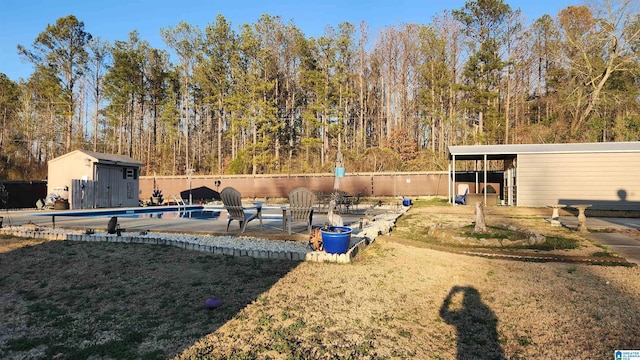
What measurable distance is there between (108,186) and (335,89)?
17.8 metres

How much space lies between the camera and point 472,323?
318cm

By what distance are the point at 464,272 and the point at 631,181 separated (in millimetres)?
12549

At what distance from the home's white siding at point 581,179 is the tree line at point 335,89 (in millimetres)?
9980

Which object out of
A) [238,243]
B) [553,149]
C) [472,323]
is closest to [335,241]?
[238,243]

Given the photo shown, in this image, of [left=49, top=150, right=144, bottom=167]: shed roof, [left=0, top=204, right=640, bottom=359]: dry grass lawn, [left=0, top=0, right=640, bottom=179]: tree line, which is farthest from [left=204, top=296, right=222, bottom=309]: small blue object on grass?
[left=0, top=0, right=640, bottom=179]: tree line

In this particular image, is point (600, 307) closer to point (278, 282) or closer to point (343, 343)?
point (343, 343)

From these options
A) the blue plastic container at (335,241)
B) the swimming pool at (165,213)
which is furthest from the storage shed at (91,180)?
the blue plastic container at (335,241)

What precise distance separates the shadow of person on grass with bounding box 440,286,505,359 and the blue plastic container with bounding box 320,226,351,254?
5.49 ft

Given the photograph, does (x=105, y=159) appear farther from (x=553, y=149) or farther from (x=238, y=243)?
(x=553, y=149)

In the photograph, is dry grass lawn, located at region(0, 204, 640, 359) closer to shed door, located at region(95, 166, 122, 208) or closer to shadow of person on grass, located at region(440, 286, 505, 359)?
shadow of person on grass, located at region(440, 286, 505, 359)

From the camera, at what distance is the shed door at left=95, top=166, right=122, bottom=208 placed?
52.0 feet

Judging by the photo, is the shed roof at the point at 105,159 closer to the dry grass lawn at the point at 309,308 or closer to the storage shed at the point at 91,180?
the storage shed at the point at 91,180

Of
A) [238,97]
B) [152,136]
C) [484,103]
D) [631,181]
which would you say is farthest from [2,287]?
[152,136]

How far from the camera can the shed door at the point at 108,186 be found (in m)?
15.9
